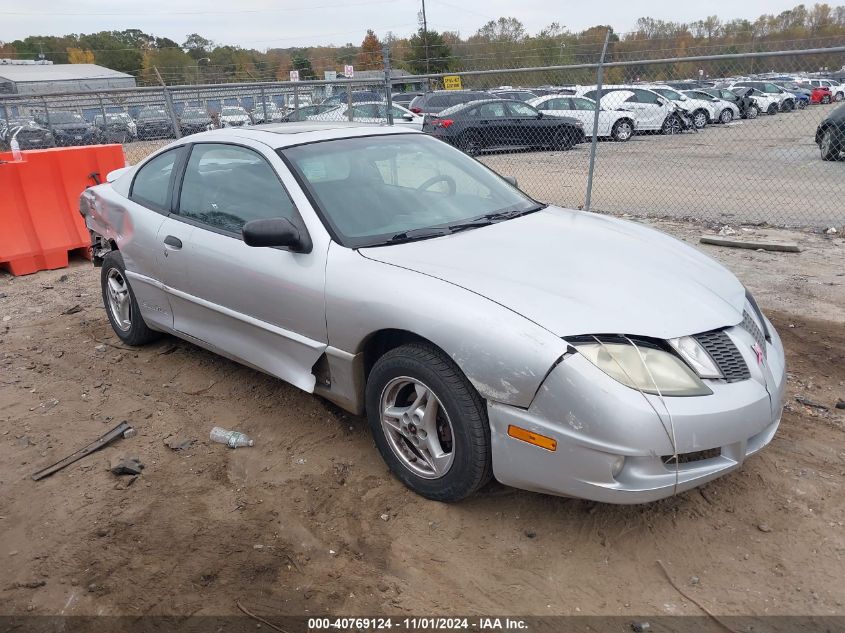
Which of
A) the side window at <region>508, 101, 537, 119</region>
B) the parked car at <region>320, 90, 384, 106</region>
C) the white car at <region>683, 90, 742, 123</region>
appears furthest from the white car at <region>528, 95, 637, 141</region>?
the white car at <region>683, 90, 742, 123</region>

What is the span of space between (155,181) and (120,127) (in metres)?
15.8

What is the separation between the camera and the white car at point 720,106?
2500 centimetres

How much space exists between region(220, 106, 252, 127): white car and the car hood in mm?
14612

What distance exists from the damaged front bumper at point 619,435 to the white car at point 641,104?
18488mm

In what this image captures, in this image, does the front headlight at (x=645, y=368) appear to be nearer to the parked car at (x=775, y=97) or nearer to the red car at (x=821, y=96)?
the parked car at (x=775, y=97)

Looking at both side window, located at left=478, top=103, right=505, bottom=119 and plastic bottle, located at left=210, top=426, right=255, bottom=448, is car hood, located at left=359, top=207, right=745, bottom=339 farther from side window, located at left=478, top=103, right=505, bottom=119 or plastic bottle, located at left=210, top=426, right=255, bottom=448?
side window, located at left=478, top=103, right=505, bottom=119

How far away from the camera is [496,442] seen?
284 centimetres

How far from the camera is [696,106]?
23578 mm

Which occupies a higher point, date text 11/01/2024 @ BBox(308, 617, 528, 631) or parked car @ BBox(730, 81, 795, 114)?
date text 11/01/2024 @ BBox(308, 617, 528, 631)

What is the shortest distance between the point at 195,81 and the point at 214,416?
2284cm

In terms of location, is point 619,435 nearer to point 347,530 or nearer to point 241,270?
point 347,530

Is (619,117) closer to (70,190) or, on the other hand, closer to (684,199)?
(684,199)

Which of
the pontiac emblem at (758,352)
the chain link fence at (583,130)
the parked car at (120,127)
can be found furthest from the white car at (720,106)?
the pontiac emblem at (758,352)

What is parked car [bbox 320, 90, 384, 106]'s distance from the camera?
51.8 ft
